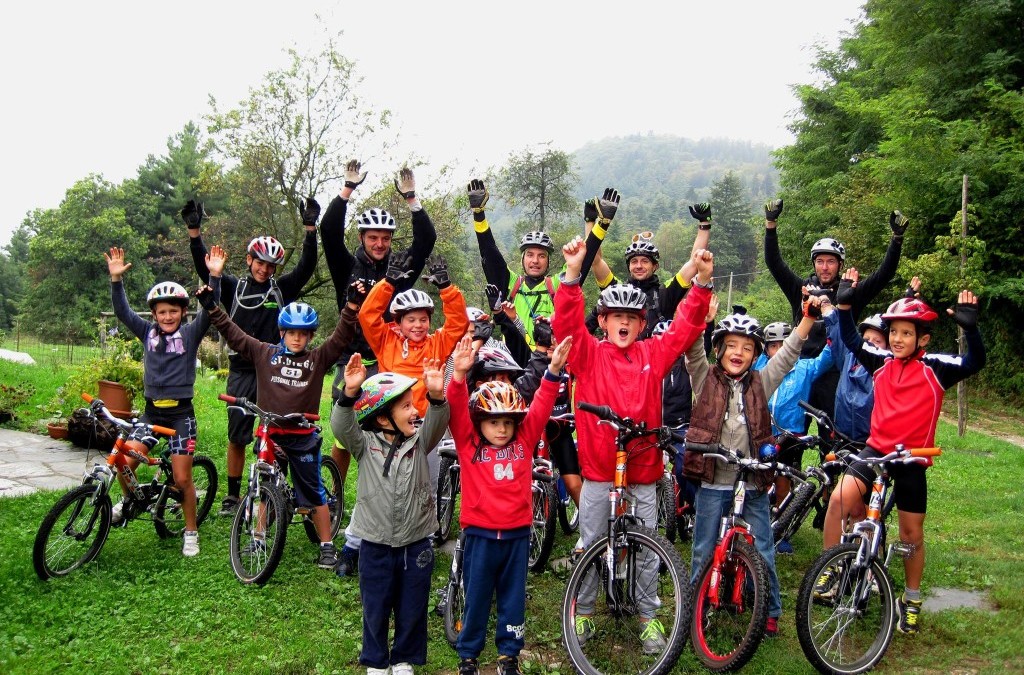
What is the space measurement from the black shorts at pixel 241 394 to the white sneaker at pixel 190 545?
914 mm

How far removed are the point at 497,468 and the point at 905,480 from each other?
298cm

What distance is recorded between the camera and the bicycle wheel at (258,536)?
17.6ft

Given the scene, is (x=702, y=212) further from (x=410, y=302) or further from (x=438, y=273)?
(x=410, y=302)

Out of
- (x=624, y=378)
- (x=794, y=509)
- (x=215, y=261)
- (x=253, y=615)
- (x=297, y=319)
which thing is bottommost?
(x=253, y=615)

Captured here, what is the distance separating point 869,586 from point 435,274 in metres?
3.50

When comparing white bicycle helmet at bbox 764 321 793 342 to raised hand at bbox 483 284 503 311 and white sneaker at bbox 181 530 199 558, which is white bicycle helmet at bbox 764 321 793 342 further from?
white sneaker at bbox 181 530 199 558

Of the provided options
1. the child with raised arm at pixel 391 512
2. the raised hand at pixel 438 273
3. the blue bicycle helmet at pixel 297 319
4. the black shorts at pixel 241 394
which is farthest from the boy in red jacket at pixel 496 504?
the black shorts at pixel 241 394

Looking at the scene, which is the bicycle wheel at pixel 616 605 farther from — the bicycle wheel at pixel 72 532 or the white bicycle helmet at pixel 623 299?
the bicycle wheel at pixel 72 532

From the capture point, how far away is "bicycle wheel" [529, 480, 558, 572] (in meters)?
5.69

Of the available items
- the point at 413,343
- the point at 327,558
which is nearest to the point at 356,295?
the point at 413,343

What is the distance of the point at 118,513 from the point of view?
5801 mm

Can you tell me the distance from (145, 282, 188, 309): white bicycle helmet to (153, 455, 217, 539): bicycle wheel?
4.72 feet

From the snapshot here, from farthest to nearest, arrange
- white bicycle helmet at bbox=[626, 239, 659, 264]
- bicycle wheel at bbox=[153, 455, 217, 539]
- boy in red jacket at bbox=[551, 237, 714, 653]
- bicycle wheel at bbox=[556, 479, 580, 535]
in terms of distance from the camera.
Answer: bicycle wheel at bbox=[556, 479, 580, 535]
white bicycle helmet at bbox=[626, 239, 659, 264]
bicycle wheel at bbox=[153, 455, 217, 539]
boy in red jacket at bbox=[551, 237, 714, 653]

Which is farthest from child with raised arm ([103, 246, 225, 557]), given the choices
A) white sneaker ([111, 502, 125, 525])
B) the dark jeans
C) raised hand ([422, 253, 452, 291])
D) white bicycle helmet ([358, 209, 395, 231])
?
the dark jeans
